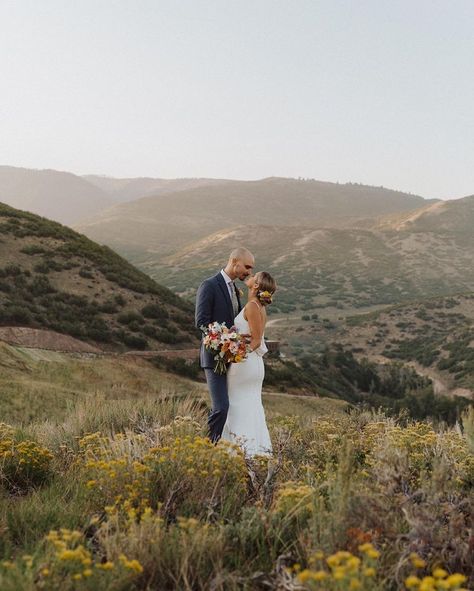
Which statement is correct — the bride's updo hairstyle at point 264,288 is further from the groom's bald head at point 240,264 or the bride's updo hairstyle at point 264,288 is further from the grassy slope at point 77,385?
the grassy slope at point 77,385

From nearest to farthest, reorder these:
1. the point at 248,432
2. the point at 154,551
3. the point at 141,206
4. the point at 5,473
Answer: the point at 154,551, the point at 5,473, the point at 248,432, the point at 141,206

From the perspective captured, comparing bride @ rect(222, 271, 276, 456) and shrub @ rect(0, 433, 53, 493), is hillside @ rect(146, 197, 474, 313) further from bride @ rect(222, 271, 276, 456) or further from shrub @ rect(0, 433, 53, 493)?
shrub @ rect(0, 433, 53, 493)

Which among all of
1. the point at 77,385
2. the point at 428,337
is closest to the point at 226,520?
Result: the point at 77,385

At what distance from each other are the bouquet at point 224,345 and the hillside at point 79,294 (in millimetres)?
14141

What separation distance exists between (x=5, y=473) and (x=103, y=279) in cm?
2071

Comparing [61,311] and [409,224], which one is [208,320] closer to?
[61,311]

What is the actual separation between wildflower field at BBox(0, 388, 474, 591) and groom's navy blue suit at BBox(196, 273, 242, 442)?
0.71 m

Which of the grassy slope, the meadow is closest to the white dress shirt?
the meadow

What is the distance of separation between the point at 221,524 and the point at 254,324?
280 centimetres

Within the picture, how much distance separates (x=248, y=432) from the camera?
6086mm

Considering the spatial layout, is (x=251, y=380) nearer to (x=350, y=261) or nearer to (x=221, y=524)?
(x=221, y=524)

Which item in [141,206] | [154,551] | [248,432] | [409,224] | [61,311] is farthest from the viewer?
[141,206]

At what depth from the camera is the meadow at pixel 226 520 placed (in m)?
2.84

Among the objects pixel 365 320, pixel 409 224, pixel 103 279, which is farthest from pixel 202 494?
pixel 409 224
